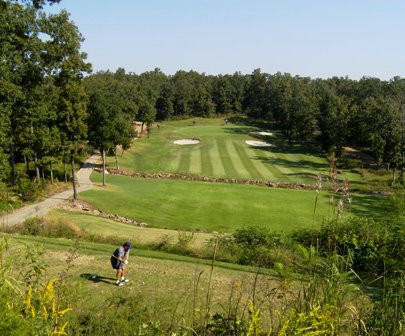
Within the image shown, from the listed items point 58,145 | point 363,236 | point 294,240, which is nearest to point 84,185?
point 58,145

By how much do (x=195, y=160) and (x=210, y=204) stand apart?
69.3 ft

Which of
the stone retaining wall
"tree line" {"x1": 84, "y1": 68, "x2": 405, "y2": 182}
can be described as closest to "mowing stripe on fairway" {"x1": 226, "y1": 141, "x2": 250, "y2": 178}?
the stone retaining wall

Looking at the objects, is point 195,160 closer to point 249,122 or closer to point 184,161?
point 184,161

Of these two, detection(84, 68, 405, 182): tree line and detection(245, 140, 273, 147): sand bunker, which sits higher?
detection(84, 68, 405, 182): tree line

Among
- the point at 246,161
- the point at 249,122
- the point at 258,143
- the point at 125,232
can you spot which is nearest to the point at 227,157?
the point at 246,161

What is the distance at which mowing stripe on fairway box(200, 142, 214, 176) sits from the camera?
49.7 m

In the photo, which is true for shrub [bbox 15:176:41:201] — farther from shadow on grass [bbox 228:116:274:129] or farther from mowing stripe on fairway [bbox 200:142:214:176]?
shadow on grass [bbox 228:116:274:129]

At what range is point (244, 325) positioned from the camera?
13.2 ft

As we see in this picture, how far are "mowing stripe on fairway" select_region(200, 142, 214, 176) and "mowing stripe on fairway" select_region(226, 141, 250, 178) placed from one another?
3249 millimetres

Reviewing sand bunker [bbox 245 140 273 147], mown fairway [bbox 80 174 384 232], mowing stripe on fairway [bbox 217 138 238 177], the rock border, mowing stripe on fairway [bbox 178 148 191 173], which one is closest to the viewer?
the rock border

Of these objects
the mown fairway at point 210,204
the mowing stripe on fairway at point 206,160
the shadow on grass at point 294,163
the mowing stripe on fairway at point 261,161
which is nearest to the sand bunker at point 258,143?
the mowing stripe on fairway at point 261,161

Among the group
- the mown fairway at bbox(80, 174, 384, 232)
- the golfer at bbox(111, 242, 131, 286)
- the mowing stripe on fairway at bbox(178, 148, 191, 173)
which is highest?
the golfer at bbox(111, 242, 131, 286)

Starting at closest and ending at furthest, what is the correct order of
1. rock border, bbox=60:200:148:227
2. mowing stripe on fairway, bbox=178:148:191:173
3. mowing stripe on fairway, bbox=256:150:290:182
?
rock border, bbox=60:200:148:227 < mowing stripe on fairway, bbox=256:150:290:182 < mowing stripe on fairway, bbox=178:148:191:173

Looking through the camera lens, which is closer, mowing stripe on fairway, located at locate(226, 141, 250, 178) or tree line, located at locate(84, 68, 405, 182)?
mowing stripe on fairway, located at locate(226, 141, 250, 178)
